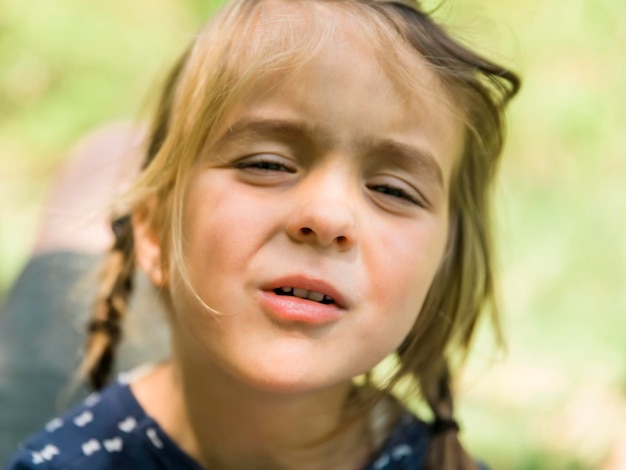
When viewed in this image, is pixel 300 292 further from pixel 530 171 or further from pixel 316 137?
pixel 530 171

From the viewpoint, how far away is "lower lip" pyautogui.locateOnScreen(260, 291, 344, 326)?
1191mm

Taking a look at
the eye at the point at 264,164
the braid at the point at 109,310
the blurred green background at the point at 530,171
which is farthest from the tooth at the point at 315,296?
the blurred green background at the point at 530,171

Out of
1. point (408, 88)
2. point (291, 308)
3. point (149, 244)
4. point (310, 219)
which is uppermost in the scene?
point (408, 88)

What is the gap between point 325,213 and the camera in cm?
117

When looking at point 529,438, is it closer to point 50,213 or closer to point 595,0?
point 50,213

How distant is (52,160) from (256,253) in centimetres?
202

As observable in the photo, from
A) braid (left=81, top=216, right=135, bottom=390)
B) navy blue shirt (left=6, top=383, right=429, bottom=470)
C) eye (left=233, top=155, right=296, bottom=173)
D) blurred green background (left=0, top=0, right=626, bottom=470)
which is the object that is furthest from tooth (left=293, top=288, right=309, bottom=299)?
blurred green background (left=0, top=0, right=626, bottom=470)

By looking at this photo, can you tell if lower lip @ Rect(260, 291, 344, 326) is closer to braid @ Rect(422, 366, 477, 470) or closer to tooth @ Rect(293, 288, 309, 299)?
tooth @ Rect(293, 288, 309, 299)

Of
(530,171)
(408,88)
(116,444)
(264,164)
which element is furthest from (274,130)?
(530,171)

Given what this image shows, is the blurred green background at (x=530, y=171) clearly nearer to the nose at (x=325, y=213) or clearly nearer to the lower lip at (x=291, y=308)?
the nose at (x=325, y=213)

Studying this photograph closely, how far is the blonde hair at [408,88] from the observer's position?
125 cm

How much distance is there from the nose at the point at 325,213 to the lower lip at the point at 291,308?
0.07m

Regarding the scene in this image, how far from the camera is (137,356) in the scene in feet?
6.22

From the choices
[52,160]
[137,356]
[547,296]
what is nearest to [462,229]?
[137,356]
